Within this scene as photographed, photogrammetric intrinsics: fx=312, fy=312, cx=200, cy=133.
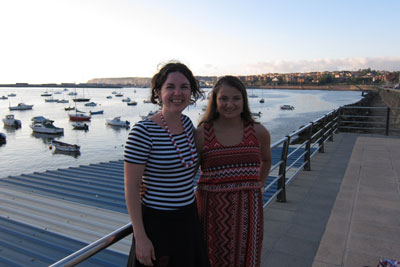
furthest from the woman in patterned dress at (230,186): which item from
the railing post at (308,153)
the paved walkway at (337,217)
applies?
the railing post at (308,153)

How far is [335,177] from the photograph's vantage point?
6.00 meters

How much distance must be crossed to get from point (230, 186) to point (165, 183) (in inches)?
22.1

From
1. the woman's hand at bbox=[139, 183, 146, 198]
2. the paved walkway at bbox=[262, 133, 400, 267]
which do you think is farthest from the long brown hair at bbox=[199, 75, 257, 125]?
the paved walkway at bbox=[262, 133, 400, 267]

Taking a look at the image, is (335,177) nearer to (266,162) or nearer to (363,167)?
(363,167)

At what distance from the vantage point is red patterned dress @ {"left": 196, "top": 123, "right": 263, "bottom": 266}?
6.37ft

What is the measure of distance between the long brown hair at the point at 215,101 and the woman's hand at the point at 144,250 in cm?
89

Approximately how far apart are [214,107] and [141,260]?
1.09 meters

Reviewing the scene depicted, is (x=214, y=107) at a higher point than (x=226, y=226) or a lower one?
higher

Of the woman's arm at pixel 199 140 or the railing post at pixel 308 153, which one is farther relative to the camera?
the railing post at pixel 308 153

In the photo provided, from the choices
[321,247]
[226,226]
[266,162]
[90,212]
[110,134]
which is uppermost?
[266,162]

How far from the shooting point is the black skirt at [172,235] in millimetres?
1526

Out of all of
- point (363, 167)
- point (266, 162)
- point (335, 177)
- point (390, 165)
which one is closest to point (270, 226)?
point (266, 162)

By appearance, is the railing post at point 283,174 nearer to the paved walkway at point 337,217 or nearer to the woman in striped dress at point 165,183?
the paved walkway at point 337,217

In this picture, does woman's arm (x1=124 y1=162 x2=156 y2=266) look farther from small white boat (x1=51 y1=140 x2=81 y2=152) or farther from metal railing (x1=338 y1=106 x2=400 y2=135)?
small white boat (x1=51 y1=140 x2=81 y2=152)
